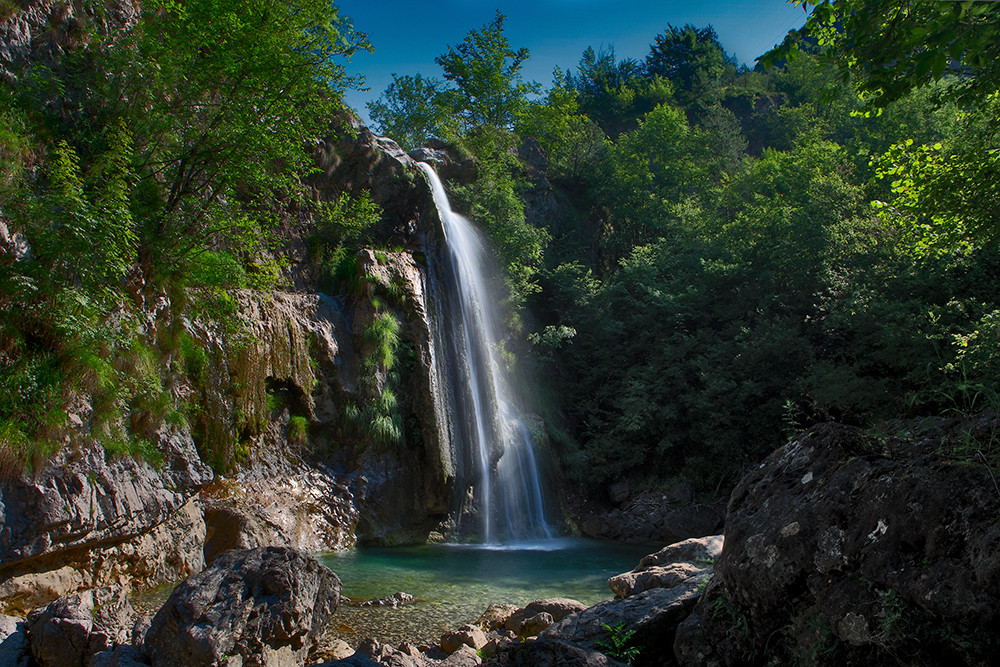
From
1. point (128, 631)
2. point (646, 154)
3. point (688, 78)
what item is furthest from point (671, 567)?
point (688, 78)

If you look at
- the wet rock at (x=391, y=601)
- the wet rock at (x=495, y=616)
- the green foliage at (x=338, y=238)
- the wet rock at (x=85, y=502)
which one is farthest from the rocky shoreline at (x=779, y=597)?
the green foliage at (x=338, y=238)

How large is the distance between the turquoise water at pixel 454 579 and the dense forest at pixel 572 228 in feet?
10.8

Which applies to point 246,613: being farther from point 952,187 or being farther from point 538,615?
point 952,187

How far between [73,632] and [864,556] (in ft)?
17.6

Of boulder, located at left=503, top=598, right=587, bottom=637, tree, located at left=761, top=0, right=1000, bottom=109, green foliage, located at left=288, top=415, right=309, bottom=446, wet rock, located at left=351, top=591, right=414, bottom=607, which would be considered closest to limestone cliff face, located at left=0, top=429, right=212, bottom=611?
wet rock, located at left=351, top=591, right=414, bottom=607

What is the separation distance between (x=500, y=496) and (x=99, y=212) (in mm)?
10594

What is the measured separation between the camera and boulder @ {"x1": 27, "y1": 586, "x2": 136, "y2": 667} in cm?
444

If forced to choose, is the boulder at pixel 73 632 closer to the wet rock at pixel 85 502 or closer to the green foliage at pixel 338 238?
the wet rock at pixel 85 502

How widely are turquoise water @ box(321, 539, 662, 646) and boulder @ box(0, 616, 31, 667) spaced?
2.53m

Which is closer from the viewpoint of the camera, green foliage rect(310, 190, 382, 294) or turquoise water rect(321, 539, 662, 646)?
turquoise water rect(321, 539, 662, 646)

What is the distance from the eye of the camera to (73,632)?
178 inches

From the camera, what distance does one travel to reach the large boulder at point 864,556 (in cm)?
265

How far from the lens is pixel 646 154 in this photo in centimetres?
2894

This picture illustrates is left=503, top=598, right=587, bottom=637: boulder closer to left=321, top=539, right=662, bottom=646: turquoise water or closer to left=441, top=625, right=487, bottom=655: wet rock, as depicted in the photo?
left=441, top=625, right=487, bottom=655: wet rock
